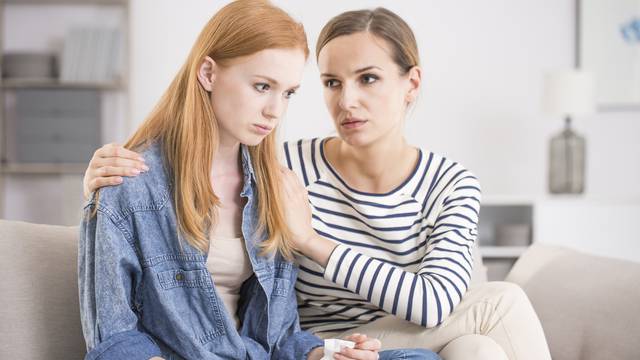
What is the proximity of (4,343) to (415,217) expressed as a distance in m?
0.87

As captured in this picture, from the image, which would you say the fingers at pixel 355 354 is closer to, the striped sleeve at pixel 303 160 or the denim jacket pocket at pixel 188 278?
the denim jacket pocket at pixel 188 278

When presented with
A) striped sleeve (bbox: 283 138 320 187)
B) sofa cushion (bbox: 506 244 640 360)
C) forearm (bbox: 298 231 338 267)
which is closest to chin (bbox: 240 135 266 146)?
forearm (bbox: 298 231 338 267)

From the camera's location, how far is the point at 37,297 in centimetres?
157

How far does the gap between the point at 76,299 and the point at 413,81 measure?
2.87 feet

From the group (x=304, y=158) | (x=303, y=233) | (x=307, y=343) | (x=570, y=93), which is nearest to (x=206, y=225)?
(x=303, y=233)

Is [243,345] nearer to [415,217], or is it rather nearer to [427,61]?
[415,217]

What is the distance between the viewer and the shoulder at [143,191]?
1.43 metres

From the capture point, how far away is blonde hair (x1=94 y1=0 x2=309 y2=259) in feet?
4.90

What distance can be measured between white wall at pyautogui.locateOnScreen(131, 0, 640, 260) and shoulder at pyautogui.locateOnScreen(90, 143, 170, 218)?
9.57ft

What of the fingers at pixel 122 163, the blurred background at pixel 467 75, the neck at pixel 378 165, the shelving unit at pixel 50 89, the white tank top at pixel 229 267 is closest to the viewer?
the fingers at pixel 122 163

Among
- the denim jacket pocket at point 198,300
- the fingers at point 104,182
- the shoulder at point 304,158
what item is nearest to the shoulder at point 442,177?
the shoulder at point 304,158

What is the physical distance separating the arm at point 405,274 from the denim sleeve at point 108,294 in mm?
371

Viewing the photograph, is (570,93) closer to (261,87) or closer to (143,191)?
(261,87)

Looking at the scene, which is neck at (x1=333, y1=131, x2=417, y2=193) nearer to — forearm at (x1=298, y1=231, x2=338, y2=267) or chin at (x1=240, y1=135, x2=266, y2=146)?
forearm at (x1=298, y1=231, x2=338, y2=267)
